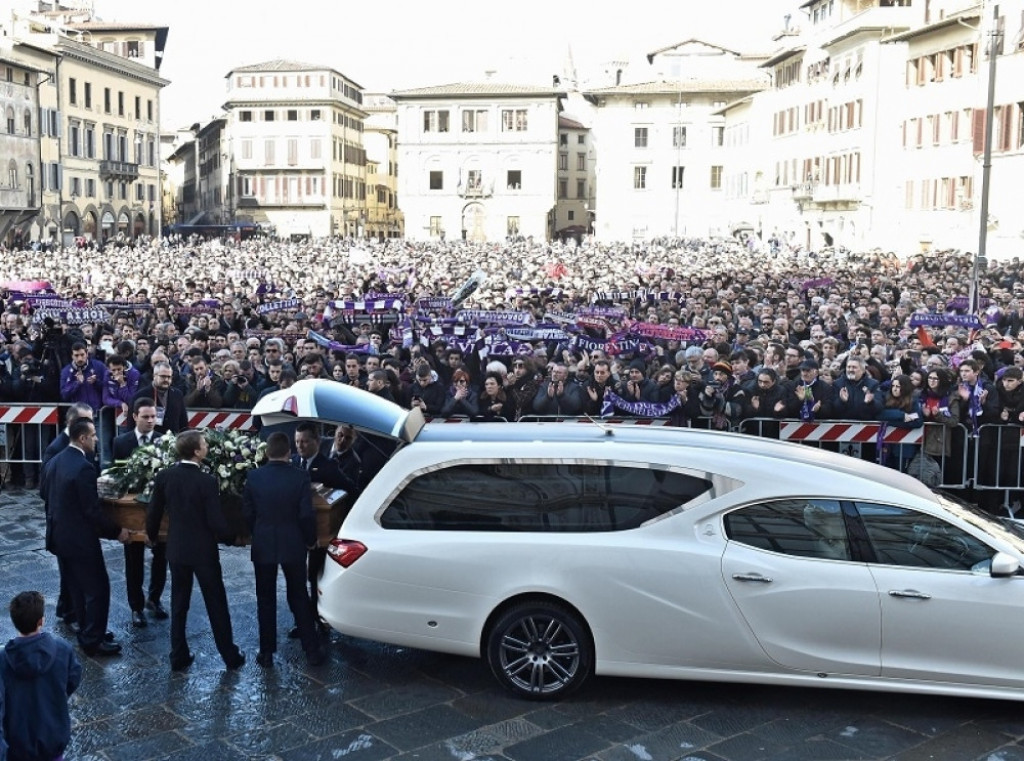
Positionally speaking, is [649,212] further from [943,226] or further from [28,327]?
[28,327]

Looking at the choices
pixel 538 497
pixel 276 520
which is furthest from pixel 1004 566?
pixel 276 520

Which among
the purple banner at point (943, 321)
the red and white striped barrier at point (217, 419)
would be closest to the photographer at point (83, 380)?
the red and white striped barrier at point (217, 419)

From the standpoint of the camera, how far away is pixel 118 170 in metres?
70.2

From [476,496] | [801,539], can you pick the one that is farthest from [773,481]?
[476,496]

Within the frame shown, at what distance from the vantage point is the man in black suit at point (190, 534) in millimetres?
A: 7184

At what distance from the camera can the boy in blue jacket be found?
4.98 metres

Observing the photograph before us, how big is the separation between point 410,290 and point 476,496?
21.2 m

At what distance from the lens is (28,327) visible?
18.0 m

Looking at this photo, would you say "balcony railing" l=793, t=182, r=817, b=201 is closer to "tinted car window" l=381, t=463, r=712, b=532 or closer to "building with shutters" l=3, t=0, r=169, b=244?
"building with shutters" l=3, t=0, r=169, b=244

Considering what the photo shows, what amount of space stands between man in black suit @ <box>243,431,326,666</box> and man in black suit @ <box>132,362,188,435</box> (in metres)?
3.82

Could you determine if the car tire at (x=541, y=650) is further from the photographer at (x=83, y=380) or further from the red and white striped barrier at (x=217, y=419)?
the photographer at (x=83, y=380)

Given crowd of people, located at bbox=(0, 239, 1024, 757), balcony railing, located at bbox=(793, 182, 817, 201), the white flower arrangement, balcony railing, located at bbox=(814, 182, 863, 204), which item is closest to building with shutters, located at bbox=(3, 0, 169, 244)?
balcony railing, located at bbox=(793, 182, 817, 201)

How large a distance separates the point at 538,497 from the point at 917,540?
196 centimetres

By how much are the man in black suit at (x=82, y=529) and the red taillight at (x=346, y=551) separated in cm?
154
